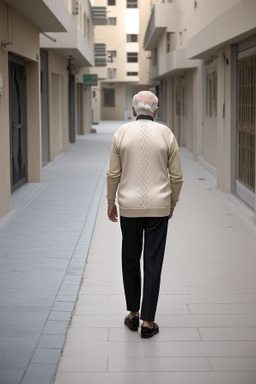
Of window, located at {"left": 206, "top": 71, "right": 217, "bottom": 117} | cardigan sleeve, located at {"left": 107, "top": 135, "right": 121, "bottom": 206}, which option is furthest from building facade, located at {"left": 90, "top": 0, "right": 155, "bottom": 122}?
cardigan sleeve, located at {"left": 107, "top": 135, "right": 121, "bottom": 206}

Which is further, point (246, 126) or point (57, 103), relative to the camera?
point (57, 103)

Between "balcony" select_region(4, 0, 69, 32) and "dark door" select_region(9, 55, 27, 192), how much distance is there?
31.9 inches

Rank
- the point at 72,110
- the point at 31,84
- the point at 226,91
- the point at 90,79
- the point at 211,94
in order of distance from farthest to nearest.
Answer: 1. the point at 90,79
2. the point at 72,110
3. the point at 211,94
4. the point at 31,84
5. the point at 226,91

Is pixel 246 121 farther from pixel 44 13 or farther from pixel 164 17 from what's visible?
pixel 164 17

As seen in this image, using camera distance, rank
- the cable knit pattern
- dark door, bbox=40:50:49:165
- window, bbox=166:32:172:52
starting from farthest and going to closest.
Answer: window, bbox=166:32:172:52, dark door, bbox=40:50:49:165, the cable knit pattern

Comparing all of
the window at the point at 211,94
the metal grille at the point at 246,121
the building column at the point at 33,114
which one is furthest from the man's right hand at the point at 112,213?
→ the window at the point at 211,94

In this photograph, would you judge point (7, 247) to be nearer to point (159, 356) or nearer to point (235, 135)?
point (159, 356)

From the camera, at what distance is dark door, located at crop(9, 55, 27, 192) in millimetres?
13672

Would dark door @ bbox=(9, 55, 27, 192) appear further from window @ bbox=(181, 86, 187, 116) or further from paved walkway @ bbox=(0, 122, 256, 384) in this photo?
window @ bbox=(181, 86, 187, 116)

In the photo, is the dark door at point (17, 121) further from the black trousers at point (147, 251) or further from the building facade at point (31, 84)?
the black trousers at point (147, 251)

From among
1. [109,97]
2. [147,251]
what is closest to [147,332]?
[147,251]

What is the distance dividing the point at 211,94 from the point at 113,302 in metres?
13.7

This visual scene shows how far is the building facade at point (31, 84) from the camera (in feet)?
37.2

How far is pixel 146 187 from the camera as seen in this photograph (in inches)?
212
